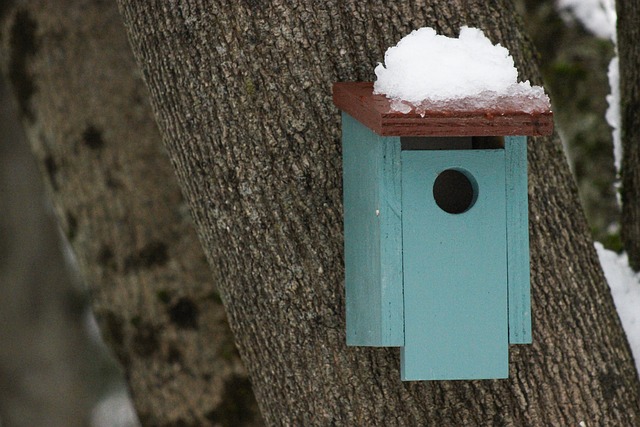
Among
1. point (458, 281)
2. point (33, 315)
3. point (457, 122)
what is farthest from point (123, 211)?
point (33, 315)

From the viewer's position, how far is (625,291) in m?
2.35

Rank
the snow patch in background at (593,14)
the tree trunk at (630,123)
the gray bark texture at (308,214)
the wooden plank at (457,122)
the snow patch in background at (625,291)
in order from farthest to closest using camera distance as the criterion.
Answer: the snow patch in background at (593,14) → the tree trunk at (630,123) → the snow patch in background at (625,291) → the gray bark texture at (308,214) → the wooden plank at (457,122)

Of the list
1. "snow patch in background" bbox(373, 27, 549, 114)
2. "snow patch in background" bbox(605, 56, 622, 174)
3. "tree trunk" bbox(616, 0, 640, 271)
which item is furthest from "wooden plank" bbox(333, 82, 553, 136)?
"snow patch in background" bbox(605, 56, 622, 174)

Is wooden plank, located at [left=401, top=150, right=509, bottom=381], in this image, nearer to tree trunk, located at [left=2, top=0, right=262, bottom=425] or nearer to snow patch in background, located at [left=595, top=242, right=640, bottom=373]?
snow patch in background, located at [left=595, top=242, right=640, bottom=373]

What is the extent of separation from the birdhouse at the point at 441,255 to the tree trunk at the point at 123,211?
143 centimetres

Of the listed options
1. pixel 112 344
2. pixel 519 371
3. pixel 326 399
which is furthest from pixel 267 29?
pixel 112 344

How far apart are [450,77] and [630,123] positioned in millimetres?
1098

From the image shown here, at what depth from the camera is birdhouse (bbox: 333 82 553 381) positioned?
166cm

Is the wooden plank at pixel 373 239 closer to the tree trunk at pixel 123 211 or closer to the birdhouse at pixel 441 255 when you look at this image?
the birdhouse at pixel 441 255

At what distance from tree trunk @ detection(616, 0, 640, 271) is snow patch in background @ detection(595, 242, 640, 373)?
0.03 metres

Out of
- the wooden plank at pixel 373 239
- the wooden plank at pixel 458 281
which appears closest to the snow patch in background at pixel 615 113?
the wooden plank at pixel 458 281

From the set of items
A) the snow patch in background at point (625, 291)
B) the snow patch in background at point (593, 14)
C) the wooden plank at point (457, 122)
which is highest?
the wooden plank at point (457, 122)

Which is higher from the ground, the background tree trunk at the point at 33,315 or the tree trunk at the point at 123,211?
the tree trunk at the point at 123,211

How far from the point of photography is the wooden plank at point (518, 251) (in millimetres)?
1702
